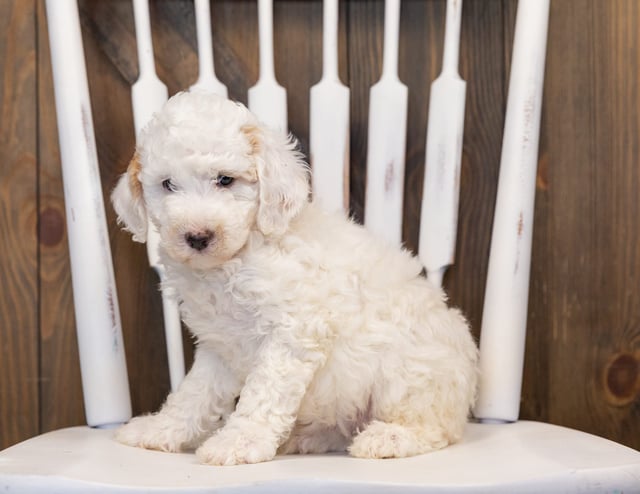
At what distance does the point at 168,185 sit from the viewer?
37.7 inches

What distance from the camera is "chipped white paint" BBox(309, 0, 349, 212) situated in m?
1.18

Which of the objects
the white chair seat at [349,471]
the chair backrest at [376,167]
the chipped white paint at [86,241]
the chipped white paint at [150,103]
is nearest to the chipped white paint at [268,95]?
the chair backrest at [376,167]

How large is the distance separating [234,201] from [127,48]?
496 millimetres

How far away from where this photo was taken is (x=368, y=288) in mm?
1020

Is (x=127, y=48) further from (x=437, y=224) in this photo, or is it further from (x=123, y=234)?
(x=437, y=224)

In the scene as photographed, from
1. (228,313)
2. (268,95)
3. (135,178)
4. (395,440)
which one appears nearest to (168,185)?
(135,178)

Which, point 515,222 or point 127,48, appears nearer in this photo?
point 515,222

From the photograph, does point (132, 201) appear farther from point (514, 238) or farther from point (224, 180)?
point (514, 238)

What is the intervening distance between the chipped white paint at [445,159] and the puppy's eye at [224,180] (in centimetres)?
34

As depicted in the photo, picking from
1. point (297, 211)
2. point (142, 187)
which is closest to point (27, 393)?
point (142, 187)

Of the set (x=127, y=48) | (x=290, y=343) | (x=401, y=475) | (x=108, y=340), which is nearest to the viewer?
(x=401, y=475)

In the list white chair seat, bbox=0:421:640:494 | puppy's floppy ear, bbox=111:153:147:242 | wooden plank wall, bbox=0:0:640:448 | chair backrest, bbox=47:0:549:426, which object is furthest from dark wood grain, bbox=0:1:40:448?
white chair seat, bbox=0:421:640:494

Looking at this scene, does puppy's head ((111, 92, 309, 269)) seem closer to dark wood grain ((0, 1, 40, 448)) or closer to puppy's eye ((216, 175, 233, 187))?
puppy's eye ((216, 175, 233, 187))

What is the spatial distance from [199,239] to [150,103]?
336 mm
